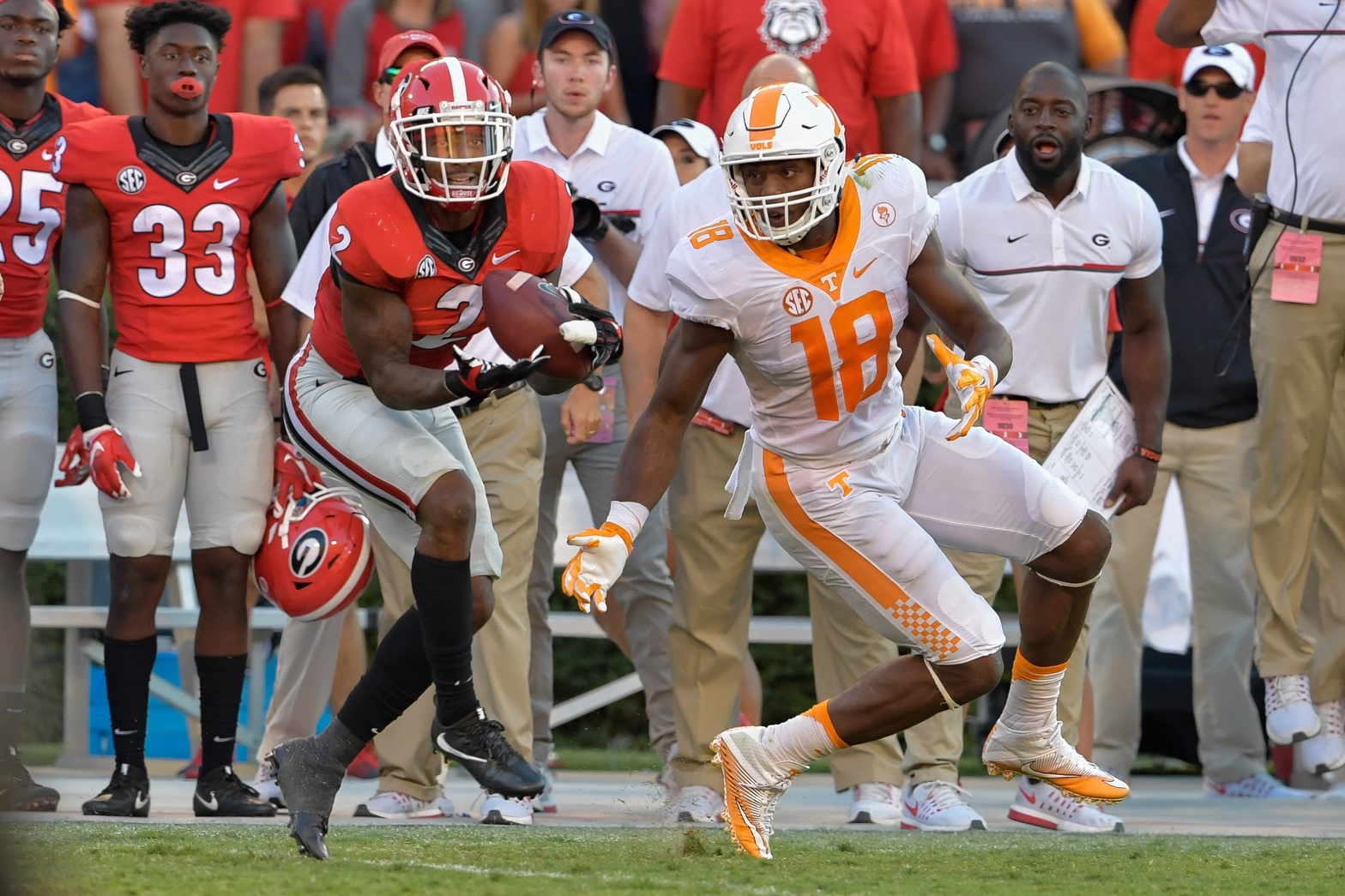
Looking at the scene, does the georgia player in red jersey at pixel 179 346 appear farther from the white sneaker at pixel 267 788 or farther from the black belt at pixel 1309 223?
the black belt at pixel 1309 223

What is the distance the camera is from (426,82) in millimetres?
5086

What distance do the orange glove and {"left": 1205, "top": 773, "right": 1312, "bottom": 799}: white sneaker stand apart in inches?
116

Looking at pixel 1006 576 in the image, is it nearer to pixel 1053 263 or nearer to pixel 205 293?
pixel 1053 263

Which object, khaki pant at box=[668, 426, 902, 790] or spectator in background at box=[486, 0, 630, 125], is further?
spectator in background at box=[486, 0, 630, 125]

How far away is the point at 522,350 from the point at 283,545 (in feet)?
4.90

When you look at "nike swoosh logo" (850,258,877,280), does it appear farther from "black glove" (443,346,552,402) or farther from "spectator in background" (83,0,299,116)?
"spectator in background" (83,0,299,116)

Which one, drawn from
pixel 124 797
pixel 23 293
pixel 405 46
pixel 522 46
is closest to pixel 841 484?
pixel 124 797

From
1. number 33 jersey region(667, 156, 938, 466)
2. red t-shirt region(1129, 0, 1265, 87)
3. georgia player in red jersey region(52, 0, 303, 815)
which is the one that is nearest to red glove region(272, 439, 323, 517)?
georgia player in red jersey region(52, 0, 303, 815)

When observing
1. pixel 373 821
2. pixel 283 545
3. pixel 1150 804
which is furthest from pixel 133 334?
pixel 1150 804

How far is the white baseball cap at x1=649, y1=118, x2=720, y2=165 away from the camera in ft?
23.7

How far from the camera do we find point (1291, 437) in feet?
20.7

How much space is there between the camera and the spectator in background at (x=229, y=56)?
8.34 metres

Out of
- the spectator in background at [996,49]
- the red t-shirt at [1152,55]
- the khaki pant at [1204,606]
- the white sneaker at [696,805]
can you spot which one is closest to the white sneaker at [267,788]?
the white sneaker at [696,805]

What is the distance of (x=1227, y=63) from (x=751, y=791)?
3.91 meters
